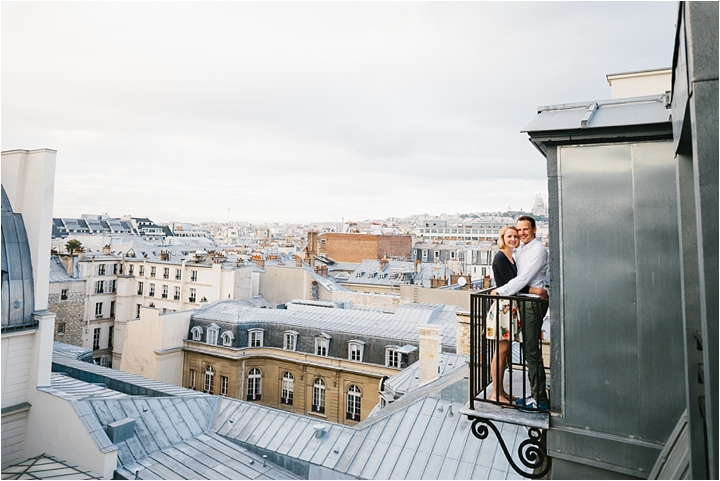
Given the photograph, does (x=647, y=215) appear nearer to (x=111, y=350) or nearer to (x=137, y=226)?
(x=111, y=350)

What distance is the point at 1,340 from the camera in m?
12.6

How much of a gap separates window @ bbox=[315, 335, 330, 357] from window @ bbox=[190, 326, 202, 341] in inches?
316

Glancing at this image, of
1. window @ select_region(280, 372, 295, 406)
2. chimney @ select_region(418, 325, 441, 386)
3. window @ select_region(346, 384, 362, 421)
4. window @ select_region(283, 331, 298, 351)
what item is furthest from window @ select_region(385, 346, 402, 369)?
chimney @ select_region(418, 325, 441, 386)

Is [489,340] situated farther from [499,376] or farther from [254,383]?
[254,383]

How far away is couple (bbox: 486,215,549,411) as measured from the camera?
4777mm

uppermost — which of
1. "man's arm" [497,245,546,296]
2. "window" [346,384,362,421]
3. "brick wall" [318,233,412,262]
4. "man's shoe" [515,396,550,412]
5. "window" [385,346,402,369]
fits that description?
"brick wall" [318,233,412,262]

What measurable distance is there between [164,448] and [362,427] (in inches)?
221

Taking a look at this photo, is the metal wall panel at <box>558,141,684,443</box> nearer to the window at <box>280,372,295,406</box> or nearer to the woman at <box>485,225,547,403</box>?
the woman at <box>485,225,547,403</box>

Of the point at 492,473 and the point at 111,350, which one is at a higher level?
the point at 492,473

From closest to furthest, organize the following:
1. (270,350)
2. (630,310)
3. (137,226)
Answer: (630,310)
(270,350)
(137,226)

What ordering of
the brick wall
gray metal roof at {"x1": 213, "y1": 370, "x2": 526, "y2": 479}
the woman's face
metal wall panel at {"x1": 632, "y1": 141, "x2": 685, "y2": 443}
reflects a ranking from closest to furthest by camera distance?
metal wall panel at {"x1": 632, "y1": 141, "x2": 685, "y2": 443} → the woman's face → gray metal roof at {"x1": 213, "y1": 370, "x2": 526, "y2": 479} → the brick wall

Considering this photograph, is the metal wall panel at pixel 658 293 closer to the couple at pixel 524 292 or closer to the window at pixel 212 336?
the couple at pixel 524 292

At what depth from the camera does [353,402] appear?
26.6 metres

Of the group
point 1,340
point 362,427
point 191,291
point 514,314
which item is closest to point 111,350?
→ point 191,291
